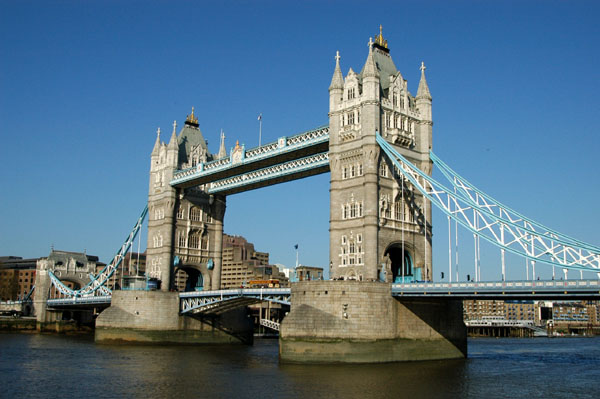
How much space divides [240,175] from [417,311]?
2993 centimetres

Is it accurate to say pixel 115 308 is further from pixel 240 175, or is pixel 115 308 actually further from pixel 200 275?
pixel 240 175

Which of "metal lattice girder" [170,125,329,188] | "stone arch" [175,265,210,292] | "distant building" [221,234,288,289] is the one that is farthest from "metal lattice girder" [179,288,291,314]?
"distant building" [221,234,288,289]

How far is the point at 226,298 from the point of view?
211ft

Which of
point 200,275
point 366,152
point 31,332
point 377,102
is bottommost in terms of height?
point 31,332

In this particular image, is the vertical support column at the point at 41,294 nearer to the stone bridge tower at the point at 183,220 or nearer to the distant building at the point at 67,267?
the distant building at the point at 67,267

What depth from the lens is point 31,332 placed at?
100 meters

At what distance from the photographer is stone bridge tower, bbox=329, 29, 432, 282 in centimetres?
5300

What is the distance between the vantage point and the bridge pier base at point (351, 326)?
46.2 meters

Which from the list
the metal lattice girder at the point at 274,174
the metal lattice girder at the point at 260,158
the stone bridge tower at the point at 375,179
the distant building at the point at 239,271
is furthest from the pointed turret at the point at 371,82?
the distant building at the point at 239,271

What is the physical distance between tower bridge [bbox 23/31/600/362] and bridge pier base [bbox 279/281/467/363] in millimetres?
79

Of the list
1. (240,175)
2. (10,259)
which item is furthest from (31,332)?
(10,259)

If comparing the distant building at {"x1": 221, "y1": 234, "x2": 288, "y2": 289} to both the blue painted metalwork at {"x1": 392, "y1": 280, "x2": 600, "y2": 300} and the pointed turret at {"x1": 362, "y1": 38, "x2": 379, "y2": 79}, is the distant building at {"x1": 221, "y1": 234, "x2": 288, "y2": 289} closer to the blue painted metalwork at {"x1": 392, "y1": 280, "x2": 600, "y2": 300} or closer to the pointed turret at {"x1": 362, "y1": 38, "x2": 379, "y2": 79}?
the pointed turret at {"x1": 362, "y1": 38, "x2": 379, "y2": 79}

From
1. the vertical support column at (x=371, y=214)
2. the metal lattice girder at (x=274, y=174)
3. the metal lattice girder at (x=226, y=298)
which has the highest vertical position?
the metal lattice girder at (x=274, y=174)

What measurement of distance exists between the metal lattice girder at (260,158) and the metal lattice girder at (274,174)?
69 centimetres
